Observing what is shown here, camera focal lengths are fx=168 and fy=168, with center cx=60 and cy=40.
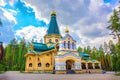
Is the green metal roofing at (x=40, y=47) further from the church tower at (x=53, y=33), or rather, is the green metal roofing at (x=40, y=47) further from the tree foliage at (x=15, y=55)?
the tree foliage at (x=15, y=55)

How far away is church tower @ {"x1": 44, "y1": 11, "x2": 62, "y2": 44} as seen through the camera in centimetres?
5251

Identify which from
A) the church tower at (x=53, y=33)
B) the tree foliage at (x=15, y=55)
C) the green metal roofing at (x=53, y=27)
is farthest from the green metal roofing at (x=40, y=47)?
the tree foliage at (x=15, y=55)

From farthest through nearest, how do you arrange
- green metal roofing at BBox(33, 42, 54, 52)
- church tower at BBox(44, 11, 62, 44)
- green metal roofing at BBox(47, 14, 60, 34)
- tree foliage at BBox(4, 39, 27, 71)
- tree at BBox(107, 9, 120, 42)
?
tree foliage at BBox(4, 39, 27, 71), green metal roofing at BBox(47, 14, 60, 34), church tower at BBox(44, 11, 62, 44), green metal roofing at BBox(33, 42, 54, 52), tree at BBox(107, 9, 120, 42)

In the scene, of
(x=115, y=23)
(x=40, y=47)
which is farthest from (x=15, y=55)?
(x=115, y=23)

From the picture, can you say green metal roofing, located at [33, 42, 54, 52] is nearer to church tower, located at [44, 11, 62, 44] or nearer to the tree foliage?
church tower, located at [44, 11, 62, 44]

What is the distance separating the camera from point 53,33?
173 ft

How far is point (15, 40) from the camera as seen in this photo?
65.9m

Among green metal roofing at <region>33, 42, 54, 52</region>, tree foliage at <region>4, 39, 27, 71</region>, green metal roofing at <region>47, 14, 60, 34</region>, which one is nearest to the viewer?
green metal roofing at <region>33, 42, 54, 52</region>

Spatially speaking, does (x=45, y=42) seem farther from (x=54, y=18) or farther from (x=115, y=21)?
(x=115, y=21)

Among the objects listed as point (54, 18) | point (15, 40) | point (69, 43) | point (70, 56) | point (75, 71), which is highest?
point (54, 18)

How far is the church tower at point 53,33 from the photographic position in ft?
172

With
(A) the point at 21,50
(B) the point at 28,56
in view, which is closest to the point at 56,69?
(B) the point at 28,56

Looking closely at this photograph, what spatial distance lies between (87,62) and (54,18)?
1960 cm

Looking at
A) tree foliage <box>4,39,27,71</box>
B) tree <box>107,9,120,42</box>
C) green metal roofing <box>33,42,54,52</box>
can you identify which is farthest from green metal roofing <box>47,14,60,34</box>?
tree <box>107,9,120,42</box>
